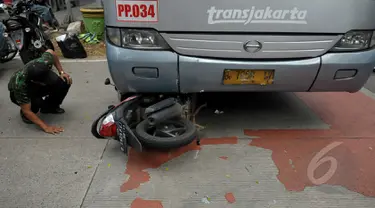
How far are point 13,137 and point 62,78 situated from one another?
821 mm

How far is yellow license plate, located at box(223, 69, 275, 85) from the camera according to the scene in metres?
2.84

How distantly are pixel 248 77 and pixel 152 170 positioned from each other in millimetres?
1195

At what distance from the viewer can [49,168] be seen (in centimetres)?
285

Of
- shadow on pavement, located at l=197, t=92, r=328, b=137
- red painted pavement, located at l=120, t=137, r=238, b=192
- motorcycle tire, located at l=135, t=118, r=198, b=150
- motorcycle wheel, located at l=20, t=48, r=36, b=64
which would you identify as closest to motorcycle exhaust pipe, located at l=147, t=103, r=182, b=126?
motorcycle tire, located at l=135, t=118, r=198, b=150

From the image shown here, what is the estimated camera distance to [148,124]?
2863 mm

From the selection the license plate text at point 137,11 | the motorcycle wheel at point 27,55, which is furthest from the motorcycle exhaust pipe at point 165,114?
the motorcycle wheel at point 27,55

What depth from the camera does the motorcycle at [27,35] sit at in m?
5.81

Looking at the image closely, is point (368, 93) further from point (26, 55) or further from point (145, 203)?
point (26, 55)

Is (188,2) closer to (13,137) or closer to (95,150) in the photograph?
(95,150)

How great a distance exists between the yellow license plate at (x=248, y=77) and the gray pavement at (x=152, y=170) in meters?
→ 0.68

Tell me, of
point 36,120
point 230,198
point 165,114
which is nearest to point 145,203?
point 230,198

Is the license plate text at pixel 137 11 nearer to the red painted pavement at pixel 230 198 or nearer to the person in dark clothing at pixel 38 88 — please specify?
the person in dark clothing at pixel 38 88

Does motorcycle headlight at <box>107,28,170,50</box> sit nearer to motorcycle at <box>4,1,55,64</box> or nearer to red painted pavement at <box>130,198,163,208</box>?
red painted pavement at <box>130,198,163,208</box>

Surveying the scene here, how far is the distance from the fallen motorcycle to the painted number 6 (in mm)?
1056
